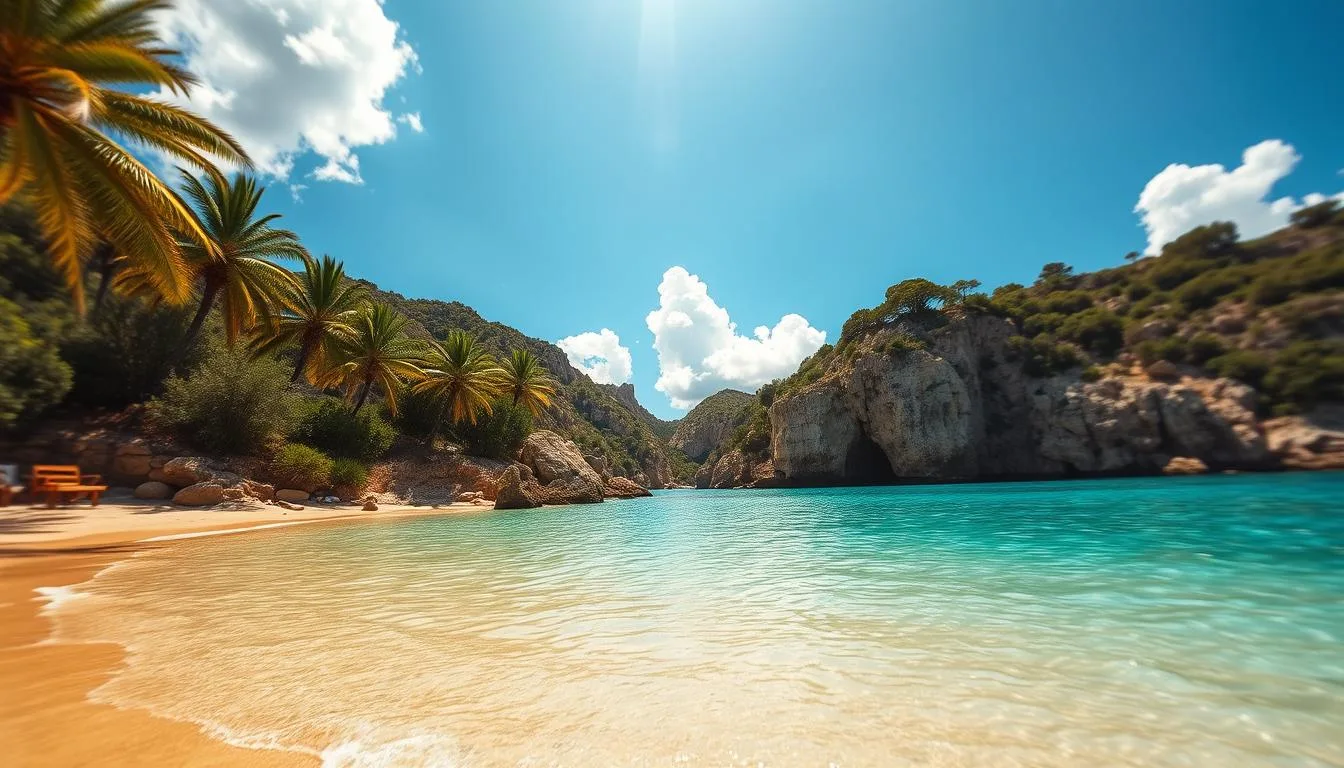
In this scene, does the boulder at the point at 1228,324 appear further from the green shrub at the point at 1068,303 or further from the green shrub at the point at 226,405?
the green shrub at the point at 226,405

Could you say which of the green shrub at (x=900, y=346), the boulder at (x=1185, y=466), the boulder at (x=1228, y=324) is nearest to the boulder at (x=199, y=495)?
the green shrub at (x=900, y=346)

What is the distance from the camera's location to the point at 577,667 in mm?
3223

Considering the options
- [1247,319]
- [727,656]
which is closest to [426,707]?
[727,656]

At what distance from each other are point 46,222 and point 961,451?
172 ft

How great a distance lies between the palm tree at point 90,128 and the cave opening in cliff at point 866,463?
5288 centimetres

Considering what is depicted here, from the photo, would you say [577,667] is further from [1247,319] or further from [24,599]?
[1247,319]

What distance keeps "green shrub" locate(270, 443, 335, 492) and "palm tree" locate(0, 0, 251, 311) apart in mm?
10750

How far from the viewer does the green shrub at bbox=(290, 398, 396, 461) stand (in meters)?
22.1

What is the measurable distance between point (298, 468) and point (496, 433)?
38.3 feet

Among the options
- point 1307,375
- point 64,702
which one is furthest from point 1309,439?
point 64,702

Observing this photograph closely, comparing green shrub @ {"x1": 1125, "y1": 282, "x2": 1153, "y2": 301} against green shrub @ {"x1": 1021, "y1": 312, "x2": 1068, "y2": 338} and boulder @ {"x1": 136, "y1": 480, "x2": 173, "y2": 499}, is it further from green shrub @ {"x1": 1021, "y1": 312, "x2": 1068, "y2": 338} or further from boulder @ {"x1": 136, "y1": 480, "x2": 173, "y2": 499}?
boulder @ {"x1": 136, "y1": 480, "x2": 173, "y2": 499}

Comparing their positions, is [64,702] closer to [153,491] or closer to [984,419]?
[153,491]

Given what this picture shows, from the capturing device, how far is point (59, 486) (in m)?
11.8

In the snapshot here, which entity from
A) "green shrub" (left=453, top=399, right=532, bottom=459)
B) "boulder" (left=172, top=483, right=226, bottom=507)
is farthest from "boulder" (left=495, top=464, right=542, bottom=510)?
"boulder" (left=172, top=483, right=226, bottom=507)
